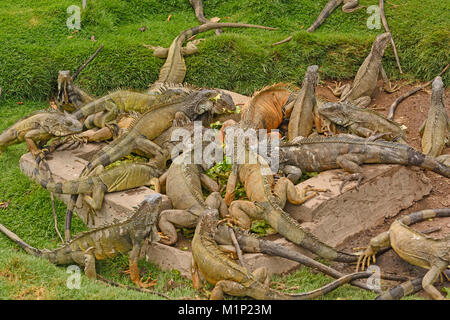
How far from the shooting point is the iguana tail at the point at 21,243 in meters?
6.79

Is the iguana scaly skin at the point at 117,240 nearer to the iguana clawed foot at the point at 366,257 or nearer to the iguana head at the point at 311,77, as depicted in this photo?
the iguana clawed foot at the point at 366,257

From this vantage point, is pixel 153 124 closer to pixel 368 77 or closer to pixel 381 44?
pixel 368 77

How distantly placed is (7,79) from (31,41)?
1114mm

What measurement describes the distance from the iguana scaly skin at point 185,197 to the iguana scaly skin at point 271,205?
275 millimetres

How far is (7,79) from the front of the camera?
11.0 metres

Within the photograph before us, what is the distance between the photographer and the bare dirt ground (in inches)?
266

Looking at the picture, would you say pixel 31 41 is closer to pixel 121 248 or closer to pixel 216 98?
pixel 216 98

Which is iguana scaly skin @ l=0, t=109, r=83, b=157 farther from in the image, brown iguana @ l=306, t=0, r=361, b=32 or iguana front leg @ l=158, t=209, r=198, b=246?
brown iguana @ l=306, t=0, r=361, b=32

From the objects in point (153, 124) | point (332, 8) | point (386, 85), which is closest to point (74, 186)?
point (153, 124)

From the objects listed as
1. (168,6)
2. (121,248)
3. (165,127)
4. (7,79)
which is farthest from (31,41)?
(121,248)

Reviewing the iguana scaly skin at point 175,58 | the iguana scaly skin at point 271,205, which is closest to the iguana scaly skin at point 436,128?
the iguana scaly skin at point 271,205

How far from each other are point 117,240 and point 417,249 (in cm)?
314

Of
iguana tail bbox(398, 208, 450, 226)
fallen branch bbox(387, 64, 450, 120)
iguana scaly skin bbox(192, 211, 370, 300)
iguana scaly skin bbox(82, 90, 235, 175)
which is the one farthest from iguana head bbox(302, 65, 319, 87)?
iguana scaly skin bbox(192, 211, 370, 300)

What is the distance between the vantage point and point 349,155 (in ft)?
24.7
